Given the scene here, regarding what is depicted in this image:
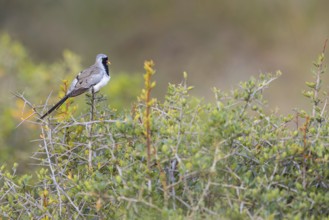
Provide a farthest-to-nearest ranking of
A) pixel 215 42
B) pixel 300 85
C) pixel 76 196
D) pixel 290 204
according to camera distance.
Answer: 1. pixel 215 42
2. pixel 300 85
3. pixel 76 196
4. pixel 290 204

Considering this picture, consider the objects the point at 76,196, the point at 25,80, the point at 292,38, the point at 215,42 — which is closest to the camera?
the point at 76,196

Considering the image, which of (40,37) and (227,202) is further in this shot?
(40,37)

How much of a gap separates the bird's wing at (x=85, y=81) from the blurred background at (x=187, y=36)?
10985 mm

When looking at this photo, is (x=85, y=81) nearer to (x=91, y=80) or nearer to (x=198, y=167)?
(x=91, y=80)

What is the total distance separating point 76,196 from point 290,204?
1.19 meters

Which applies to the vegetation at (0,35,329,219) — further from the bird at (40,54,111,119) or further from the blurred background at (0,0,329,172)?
the blurred background at (0,0,329,172)

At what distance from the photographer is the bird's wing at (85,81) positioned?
597cm

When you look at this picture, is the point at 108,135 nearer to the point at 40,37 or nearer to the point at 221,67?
the point at 221,67

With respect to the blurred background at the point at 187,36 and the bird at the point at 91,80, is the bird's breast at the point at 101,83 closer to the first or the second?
the bird at the point at 91,80

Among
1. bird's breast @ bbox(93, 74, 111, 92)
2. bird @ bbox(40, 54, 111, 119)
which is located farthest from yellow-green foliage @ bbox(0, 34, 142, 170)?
bird's breast @ bbox(93, 74, 111, 92)

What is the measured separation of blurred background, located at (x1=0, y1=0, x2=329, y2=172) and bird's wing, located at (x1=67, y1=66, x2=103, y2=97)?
1098cm

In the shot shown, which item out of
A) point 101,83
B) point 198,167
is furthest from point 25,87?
point 198,167

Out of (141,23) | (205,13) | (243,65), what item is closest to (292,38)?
(243,65)

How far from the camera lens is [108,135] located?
4.20 meters
